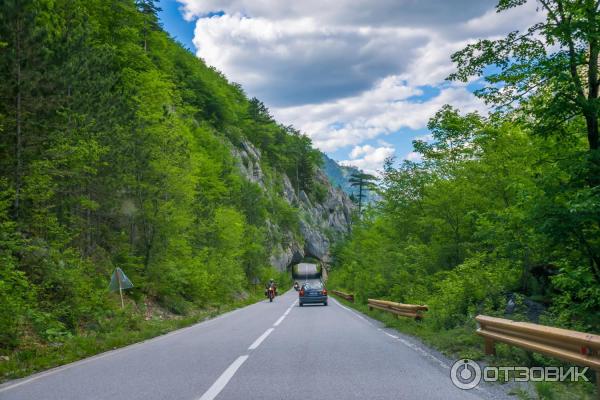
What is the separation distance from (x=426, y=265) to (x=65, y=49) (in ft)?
56.3

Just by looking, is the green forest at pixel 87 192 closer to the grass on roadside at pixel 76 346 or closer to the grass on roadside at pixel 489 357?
the grass on roadside at pixel 76 346

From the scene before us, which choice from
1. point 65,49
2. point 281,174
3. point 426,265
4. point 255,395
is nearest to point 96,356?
point 255,395

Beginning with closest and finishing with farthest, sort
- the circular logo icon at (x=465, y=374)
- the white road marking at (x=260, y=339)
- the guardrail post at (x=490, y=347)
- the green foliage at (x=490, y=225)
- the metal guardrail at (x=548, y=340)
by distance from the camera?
the metal guardrail at (x=548, y=340), the circular logo icon at (x=465, y=374), the guardrail post at (x=490, y=347), the green foliage at (x=490, y=225), the white road marking at (x=260, y=339)

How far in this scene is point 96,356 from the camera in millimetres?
9805

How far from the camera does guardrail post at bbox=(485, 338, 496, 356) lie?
24.7 ft

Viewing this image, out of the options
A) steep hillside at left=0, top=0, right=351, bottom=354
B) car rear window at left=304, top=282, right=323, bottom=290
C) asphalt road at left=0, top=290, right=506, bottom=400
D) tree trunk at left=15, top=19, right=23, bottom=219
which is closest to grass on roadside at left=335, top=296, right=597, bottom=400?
asphalt road at left=0, top=290, right=506, bottom=400

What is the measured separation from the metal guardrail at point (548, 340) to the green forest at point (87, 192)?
828 cm

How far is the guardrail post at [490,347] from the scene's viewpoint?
24.7 feet

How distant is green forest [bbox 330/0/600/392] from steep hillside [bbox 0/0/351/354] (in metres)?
10.7

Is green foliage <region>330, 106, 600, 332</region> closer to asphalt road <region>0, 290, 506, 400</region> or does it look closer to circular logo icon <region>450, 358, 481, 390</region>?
circular logo icon <region>450, 358, 481, 390</region>

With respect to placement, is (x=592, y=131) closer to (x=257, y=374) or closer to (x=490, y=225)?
(x=490, y=225)

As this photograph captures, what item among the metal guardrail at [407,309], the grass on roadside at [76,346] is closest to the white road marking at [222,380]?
the grass on roadside at [76,346]

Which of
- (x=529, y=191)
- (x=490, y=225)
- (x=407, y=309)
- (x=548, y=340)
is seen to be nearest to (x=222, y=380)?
(x=548, y=340)

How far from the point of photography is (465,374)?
6.50 metres
